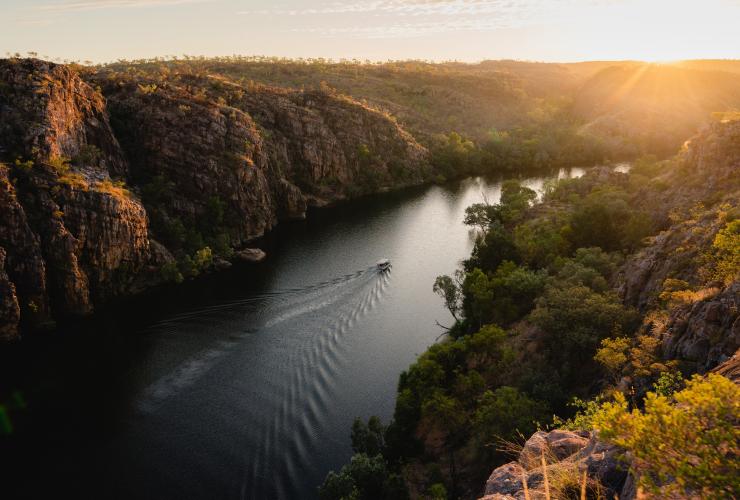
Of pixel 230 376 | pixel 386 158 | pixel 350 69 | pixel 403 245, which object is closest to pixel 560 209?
pixel 403 245

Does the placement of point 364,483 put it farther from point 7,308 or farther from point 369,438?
point 7,308

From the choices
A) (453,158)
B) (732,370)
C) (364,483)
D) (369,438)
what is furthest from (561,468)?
(453,158)

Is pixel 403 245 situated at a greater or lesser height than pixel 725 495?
lesser

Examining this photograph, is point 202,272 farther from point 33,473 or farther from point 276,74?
point 276,74

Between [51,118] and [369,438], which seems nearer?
[369,438]

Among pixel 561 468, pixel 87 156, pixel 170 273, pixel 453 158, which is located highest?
pixel 87 156

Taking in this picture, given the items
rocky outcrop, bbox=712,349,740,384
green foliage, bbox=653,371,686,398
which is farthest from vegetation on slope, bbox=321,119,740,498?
rocky outcrop, bbox=712,349,740,384

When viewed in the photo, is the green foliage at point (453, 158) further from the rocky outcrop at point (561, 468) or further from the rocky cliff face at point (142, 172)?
the rocky outcrop at point (561, 468)
